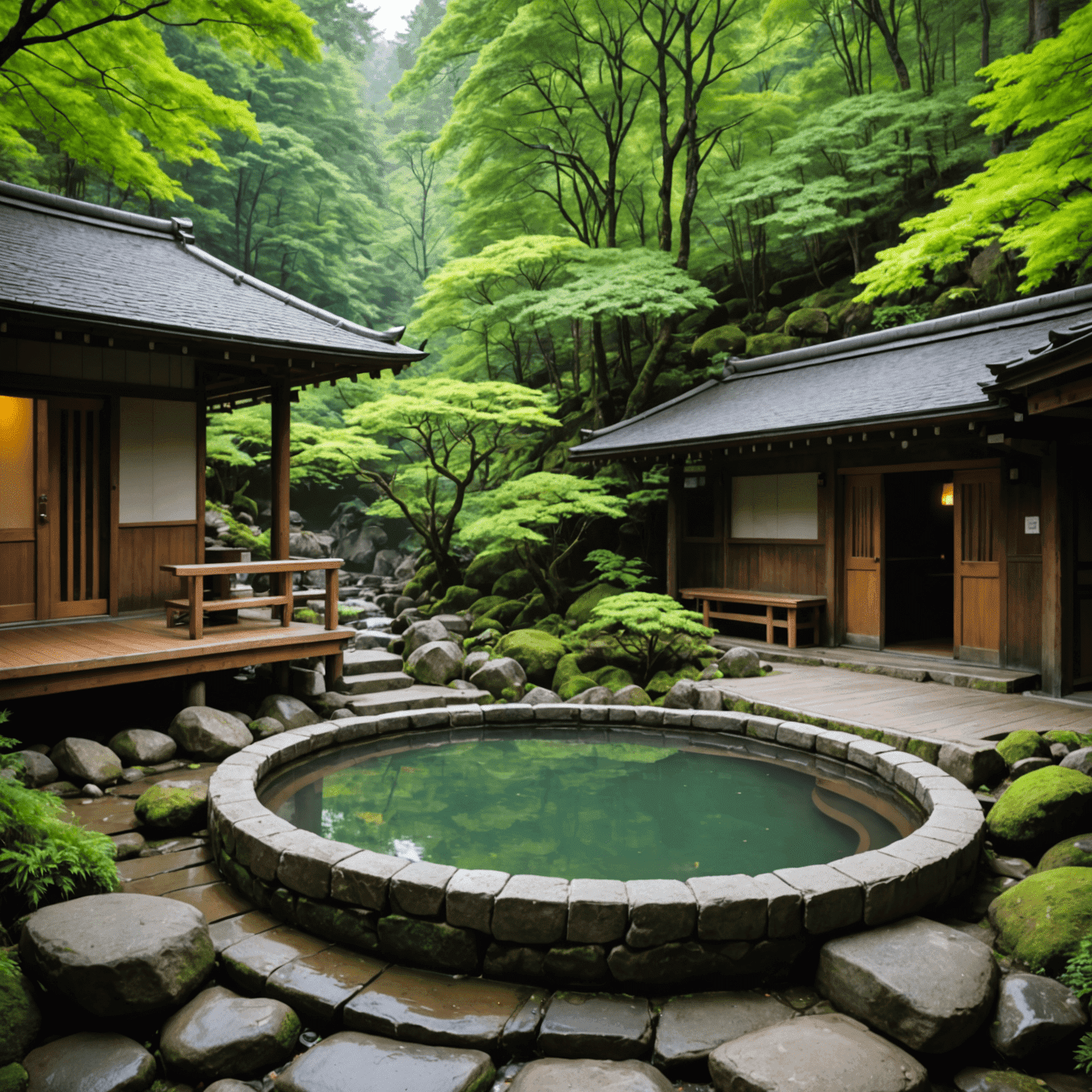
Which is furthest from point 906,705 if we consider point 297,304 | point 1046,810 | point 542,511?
point 297,304

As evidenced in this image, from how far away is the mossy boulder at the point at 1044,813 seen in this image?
15.3ft

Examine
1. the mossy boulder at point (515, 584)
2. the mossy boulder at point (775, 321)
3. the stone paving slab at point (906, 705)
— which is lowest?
the stone paving slab at point (906, 705)

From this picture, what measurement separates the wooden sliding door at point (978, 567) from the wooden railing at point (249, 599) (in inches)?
300

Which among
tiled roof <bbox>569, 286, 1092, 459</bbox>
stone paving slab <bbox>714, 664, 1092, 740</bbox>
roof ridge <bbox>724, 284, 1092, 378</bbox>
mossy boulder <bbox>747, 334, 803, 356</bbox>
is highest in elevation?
mossy boulder <bbox>747, 334, 803, 356</bbox>

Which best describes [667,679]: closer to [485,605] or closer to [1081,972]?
[485,605]

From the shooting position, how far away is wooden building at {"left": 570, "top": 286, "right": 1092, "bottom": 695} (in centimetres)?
796

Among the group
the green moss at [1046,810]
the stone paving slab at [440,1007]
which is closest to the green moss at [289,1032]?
the stone paving slab at [440,1007]

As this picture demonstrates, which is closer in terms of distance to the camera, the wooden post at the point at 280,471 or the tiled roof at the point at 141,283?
the tiled roof at the point at 141,283

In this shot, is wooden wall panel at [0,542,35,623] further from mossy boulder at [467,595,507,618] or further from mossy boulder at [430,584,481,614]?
mossy boulder at [430,584,481,614]

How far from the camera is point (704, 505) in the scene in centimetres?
1375

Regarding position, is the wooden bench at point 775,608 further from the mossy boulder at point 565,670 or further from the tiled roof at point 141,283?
the tiled roof at point 141,283

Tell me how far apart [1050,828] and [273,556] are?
803cm

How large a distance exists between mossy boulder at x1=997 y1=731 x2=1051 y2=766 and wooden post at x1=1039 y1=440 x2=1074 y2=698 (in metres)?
2.33

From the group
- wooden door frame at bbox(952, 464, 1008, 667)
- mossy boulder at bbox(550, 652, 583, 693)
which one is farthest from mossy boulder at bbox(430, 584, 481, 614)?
wooden door frame at bbox(952, 464, 1008, 667)
